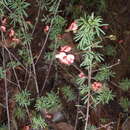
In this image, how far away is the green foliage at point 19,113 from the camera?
7.71 ft

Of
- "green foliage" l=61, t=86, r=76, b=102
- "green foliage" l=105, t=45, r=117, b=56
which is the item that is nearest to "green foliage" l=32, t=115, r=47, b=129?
"green foliage" l=61, t=86, r=76, b=102

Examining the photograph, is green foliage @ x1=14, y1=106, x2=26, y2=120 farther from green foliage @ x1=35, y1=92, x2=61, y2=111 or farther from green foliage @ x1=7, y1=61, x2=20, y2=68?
green foliage @ x1=7, y1=61, x2=20, y2=68

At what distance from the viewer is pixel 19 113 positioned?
2.35 m

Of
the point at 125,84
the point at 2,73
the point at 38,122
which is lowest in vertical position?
the point at 38,122

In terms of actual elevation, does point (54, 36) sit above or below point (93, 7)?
below

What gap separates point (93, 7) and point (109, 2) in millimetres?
187

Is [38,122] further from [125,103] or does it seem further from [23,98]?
[125,103]

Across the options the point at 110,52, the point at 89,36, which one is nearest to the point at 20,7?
the point at 89,36

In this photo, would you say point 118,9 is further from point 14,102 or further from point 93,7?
point 14,102

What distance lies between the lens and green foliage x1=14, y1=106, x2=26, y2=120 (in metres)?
2.35

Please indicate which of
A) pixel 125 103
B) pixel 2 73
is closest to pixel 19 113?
pixel 2 73

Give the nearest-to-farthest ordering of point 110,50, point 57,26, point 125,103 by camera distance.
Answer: point 57,26 < point 125,103 < point 110,50

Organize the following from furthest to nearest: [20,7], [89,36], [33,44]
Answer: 1. [33,44]
2. [20,7]
3. [89,36]

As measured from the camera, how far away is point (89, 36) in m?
1.39
